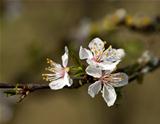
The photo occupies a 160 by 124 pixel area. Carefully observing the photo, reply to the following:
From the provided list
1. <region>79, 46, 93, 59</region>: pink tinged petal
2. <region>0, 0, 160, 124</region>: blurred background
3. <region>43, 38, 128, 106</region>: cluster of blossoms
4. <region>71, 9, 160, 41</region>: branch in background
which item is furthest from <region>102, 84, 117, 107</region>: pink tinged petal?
<region>0, 0, 160, 124</region>: blurred background

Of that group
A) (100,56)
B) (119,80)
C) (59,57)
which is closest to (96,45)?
(100,56)

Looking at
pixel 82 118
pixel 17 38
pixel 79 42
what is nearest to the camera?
pixel 79 42

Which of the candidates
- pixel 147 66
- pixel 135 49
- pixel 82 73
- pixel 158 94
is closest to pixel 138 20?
pixel 135 49

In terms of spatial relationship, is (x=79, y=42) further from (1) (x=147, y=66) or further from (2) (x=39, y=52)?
(1) (x=147, y=66)

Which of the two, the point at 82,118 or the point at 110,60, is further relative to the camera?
the point at 82,118

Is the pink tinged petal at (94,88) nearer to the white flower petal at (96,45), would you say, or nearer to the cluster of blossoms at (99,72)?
the cluster of blossoms at (99,72)

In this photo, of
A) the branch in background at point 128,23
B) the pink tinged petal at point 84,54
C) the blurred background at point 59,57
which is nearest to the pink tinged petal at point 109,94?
the pink tinged petal at point 84,54

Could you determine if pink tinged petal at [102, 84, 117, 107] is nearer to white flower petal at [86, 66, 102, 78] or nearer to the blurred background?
white flower petal at [86, 66, 102, 78]

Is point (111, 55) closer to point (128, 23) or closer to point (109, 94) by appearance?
point (109, 94)
